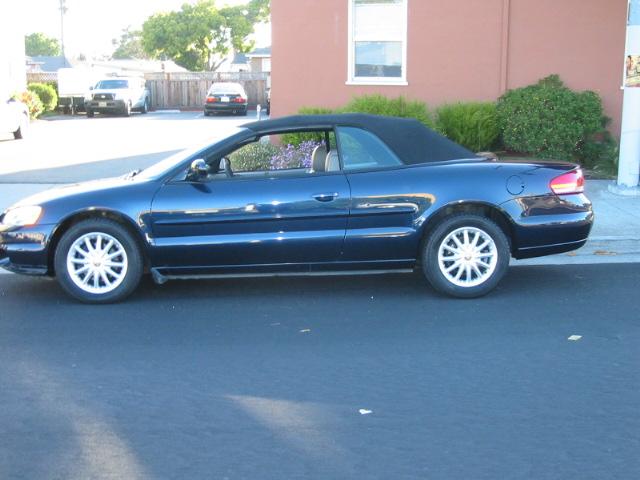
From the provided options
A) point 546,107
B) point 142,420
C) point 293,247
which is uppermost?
point 546,107

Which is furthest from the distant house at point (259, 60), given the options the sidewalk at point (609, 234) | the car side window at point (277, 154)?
the sidewalk at point (609, 234)

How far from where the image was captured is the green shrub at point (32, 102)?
3427cm

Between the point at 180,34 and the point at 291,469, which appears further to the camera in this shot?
the point at 180,34

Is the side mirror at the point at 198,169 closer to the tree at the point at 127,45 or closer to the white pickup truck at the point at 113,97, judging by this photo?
the white pickup truck at the point at 113,97

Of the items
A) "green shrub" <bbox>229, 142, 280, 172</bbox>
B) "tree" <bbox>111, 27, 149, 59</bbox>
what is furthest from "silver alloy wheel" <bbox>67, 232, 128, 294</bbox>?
"tree" <bbox>111, 27, 149, 59</bbox>

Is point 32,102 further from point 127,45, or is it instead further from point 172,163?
point 127,45

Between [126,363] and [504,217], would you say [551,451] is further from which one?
[504,217]

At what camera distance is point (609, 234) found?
10.4 metres

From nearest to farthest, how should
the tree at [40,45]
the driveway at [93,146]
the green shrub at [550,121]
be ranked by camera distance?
the green shrub at [550,121] < the driveway at [93,146] < the tree at [40,45]

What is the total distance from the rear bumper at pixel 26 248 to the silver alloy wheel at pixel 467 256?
3.31 metres

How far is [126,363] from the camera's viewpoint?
629 centimetres

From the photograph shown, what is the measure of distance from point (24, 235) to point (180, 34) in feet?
206

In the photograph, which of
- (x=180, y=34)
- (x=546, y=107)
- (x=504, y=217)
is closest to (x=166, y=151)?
(x=546, y=107)

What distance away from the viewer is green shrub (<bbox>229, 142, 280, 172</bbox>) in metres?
13.3
